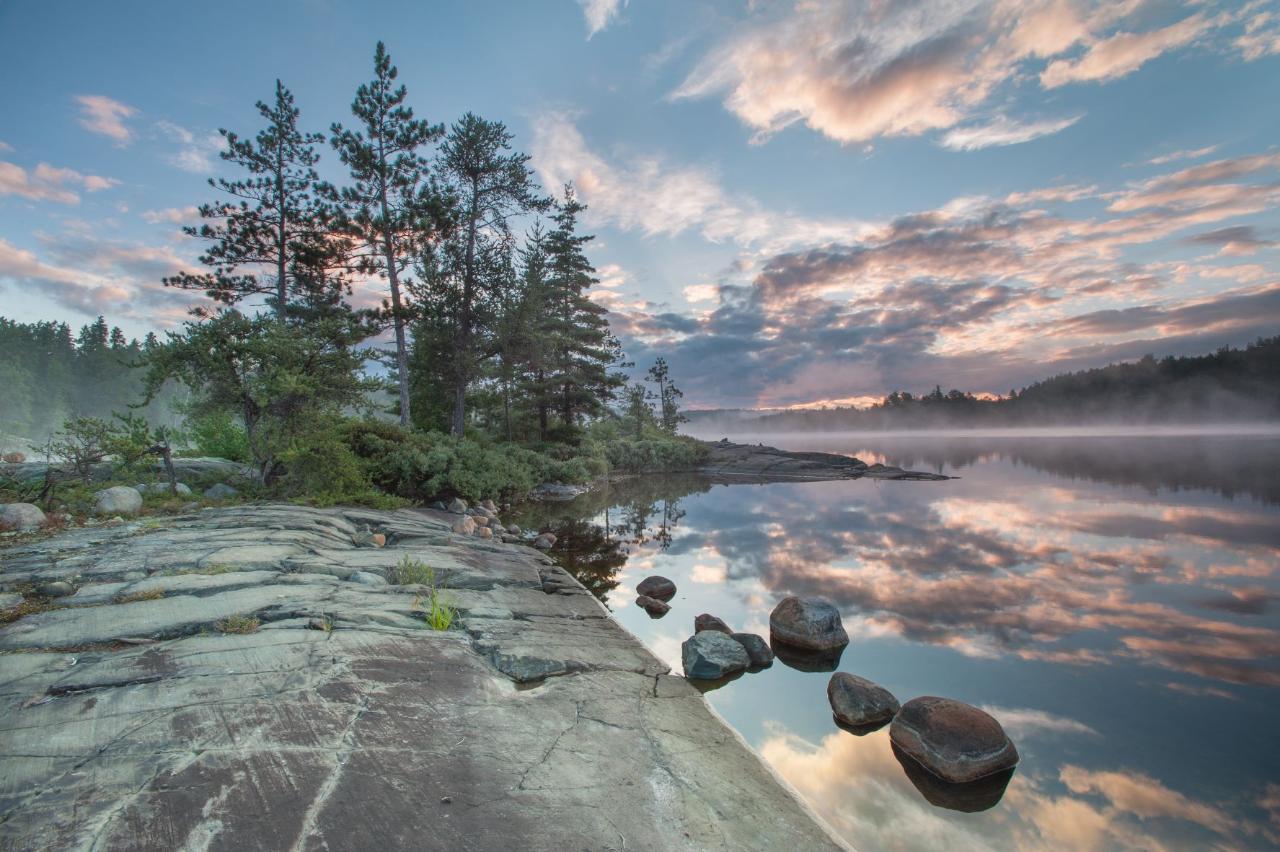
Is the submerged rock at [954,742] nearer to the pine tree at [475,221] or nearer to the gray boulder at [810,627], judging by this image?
the gray boulder at [810,627]

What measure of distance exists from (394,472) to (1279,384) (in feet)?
322

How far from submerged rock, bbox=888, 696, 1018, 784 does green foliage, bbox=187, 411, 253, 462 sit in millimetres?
18381

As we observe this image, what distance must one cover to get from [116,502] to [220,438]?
8301mm

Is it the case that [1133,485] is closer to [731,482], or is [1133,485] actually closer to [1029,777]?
[731,482]

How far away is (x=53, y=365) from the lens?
3034 inches

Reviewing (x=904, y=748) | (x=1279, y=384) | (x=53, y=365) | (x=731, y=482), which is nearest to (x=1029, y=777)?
(x=904, y=748)

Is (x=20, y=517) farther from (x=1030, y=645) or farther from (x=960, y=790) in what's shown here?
(x=1030, y=645)

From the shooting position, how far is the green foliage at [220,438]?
51.0ft

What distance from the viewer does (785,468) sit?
4003cm

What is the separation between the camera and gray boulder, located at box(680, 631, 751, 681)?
6266mm

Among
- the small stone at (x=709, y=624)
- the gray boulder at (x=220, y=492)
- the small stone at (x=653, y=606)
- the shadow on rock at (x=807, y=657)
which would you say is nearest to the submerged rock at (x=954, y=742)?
the shadow on rock at (x=807, y=657)

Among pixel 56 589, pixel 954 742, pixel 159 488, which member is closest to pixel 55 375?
pixel 159 488

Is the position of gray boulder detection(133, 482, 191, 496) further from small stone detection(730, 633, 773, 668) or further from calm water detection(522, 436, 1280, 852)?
small stone detection(730, 633, 773, 668)

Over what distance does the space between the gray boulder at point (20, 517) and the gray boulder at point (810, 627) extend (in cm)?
1191
